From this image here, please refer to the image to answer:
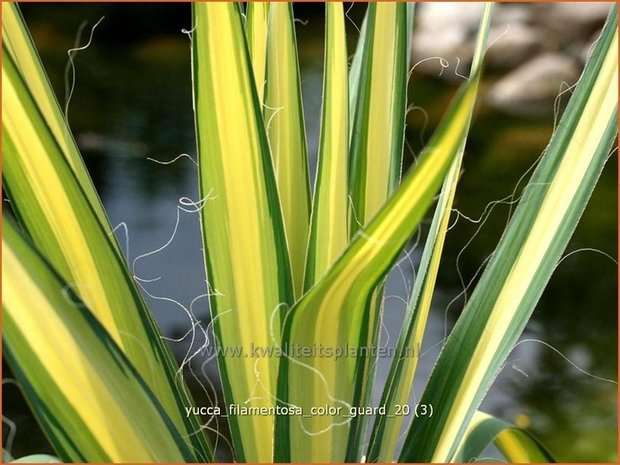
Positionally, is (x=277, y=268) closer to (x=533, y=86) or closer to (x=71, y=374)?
(x=71, y=374)

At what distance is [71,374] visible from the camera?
0.36 meters

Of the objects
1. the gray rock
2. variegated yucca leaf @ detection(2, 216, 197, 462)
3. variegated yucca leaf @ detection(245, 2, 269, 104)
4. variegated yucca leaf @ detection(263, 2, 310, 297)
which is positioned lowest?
the gray rock

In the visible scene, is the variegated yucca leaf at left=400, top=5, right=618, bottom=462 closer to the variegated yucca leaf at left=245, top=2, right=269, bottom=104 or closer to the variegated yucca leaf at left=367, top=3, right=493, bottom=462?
the variegated yucca leaf at left=367, top=3, right=493, bottom=462

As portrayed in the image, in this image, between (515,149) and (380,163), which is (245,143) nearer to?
(380,163)

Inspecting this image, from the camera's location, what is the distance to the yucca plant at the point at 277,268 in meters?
0.36

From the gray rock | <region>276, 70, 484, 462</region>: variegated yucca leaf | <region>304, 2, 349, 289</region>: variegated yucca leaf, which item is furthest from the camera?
the gray rock

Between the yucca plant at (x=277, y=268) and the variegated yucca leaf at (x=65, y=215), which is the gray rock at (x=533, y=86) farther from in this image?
the variegated yucca leaf at (x=65, y=215)

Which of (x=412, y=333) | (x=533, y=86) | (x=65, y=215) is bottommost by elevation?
(x=533, y=86)

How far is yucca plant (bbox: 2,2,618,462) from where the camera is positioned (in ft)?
1.19

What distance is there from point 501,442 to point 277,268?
0.20 meters

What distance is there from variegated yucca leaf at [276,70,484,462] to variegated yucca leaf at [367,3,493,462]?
26 millimetres

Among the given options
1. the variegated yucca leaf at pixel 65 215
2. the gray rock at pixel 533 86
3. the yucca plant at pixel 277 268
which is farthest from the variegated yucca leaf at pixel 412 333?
the gray rock at pixel 533 86

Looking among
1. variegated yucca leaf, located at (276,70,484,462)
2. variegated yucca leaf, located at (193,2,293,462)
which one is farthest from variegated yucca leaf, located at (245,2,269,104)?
variegated yucca leaf, located at (276,70,484,462)

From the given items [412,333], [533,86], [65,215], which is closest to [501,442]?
[412,333]
